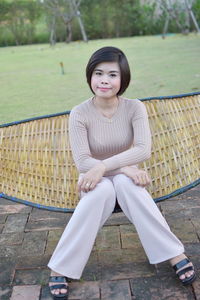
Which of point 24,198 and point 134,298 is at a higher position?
A: point 24,198

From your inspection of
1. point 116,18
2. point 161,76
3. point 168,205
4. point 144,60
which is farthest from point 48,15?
point 168,205

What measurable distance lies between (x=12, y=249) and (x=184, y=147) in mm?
942

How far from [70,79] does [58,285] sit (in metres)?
5.16

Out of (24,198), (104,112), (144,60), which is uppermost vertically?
(104,112)

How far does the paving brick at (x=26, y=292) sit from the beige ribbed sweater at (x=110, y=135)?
490 millimetres

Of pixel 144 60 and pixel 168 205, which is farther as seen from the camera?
pixel 144 60

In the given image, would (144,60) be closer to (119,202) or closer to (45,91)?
(45,91)

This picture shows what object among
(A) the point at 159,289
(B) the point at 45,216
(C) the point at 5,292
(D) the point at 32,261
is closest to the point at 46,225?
(B) the point at 45,216

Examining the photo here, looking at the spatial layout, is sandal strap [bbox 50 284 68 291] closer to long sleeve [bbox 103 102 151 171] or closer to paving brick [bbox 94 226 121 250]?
paving brick [bbox 94 226 121 250]

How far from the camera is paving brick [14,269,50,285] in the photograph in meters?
1.76

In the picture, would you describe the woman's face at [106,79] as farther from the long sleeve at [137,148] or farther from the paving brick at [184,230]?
the paving brick at [184,230]

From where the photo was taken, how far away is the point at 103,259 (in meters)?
1.89

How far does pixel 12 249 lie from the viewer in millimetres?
2023

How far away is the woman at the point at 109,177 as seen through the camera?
1670 millimetres
